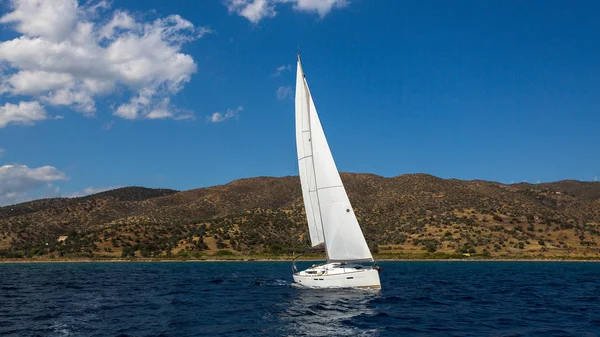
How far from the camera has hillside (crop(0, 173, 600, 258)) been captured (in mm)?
90625

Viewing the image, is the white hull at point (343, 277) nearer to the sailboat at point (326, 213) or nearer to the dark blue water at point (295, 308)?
the sailboat at point (326, 213)

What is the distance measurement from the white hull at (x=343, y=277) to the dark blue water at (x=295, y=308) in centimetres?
62

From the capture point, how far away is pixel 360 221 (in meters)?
105

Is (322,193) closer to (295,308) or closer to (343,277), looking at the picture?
(343,277)

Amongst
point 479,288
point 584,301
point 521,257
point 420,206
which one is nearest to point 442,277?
point 479,288

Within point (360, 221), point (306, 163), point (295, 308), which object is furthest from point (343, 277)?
point (360, 221)

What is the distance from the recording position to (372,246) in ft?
A: 297

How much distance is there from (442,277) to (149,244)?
62.7 meters

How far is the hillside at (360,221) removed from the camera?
90625 mm

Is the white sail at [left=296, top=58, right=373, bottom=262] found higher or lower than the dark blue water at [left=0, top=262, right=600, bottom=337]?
higher

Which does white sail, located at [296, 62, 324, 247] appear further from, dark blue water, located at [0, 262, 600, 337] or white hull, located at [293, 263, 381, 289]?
dark blue water, located at [0, 262, 600, 337]

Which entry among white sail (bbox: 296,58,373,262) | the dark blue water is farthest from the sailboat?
the dark blue water

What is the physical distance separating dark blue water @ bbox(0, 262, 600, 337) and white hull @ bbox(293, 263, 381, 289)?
2.05 ft

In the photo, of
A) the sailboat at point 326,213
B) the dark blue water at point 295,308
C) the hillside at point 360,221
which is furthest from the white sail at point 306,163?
the hillside at point 360,221
